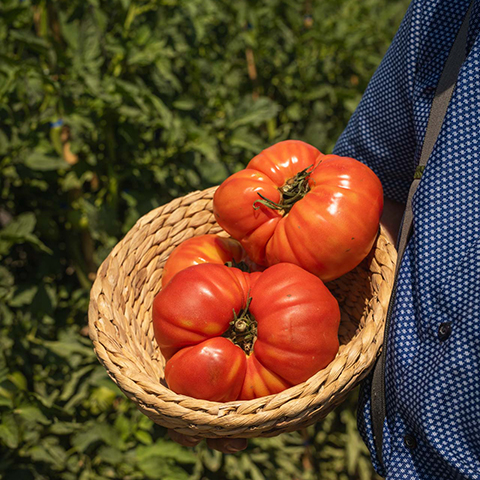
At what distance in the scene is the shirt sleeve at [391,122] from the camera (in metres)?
1.06

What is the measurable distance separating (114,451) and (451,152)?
4.78 ft

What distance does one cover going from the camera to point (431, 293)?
907mm

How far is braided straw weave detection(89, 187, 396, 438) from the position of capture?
0.99 m

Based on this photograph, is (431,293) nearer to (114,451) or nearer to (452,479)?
(452,479)

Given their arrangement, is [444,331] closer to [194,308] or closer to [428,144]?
[428,144]

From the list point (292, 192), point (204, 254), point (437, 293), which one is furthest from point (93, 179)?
point (437, 293)

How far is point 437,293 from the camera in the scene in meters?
0.90

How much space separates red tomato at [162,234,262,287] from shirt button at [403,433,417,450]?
1.89 feet

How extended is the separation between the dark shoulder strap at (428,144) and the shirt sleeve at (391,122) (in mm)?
71

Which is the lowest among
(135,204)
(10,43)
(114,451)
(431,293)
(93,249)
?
(114,451)

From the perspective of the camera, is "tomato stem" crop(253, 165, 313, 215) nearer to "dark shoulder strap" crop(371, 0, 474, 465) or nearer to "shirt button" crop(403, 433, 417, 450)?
"dark shoulder strap" crop(371, 0, 474, 465)

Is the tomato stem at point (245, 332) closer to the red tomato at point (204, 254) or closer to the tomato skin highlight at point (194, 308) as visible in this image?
the tomato skin highlight at point (194, 308)

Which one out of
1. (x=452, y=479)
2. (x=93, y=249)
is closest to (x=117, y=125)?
(x=93, y=249)

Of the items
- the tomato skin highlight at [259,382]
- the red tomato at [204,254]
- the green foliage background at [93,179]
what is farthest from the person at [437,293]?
the green foliage background at [93,179]
